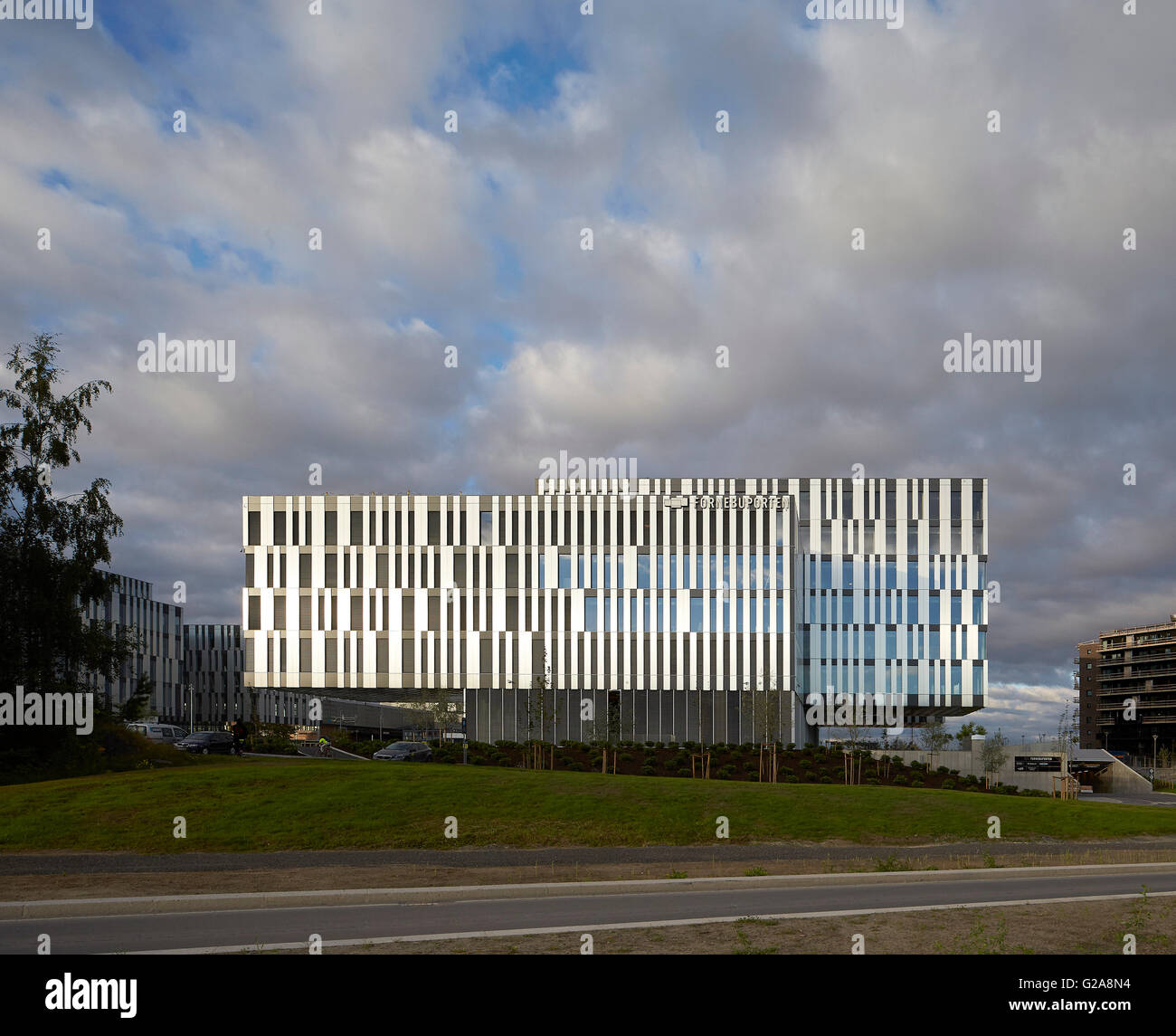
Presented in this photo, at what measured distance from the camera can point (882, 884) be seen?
62.0 feet

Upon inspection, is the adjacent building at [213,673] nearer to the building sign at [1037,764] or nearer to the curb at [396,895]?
the building sign at [1037,764]

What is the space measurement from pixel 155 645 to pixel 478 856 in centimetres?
11625

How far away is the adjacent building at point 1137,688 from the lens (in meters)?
173

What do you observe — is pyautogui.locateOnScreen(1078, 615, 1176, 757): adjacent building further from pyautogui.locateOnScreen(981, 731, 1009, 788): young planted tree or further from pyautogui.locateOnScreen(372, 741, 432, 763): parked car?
pyautogui.locateOnScreen(372, 741, 432, 763): parked car

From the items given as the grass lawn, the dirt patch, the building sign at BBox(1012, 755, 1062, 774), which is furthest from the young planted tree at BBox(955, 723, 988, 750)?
the dirt patch

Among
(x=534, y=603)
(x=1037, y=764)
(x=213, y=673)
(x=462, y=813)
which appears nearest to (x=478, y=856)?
(x=462, y=813)

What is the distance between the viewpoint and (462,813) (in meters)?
26.5

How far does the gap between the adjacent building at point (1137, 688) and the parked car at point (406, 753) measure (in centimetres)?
14600

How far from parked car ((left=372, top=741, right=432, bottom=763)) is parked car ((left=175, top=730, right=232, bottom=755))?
899cm

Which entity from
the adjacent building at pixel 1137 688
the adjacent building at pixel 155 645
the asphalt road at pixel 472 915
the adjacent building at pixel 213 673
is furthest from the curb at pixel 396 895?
the adjacent building at pixel 1137 688
